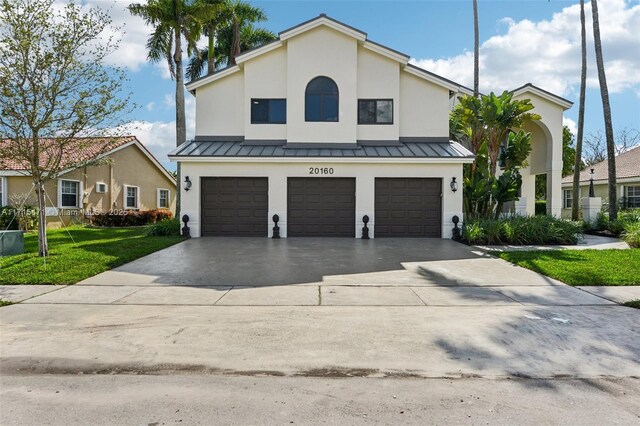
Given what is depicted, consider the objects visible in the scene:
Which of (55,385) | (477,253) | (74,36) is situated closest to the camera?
(55,385)

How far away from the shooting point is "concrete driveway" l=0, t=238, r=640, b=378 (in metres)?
4.05

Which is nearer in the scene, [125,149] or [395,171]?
[395,171]

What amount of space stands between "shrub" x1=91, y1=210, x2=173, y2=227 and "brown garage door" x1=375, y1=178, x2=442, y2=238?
50.4 feet

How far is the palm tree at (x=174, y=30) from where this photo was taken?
19.6m

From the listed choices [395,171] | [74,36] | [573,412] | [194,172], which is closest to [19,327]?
[573,412]

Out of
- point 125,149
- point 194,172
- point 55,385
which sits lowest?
point 55,385

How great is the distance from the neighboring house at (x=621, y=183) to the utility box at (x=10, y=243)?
81.5 feet

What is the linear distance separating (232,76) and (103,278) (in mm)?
11219

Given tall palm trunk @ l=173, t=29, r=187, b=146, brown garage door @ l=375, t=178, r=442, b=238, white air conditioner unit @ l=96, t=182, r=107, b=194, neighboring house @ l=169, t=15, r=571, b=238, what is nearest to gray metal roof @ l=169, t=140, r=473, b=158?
neighboring house @ l=169, t=15, r=571, b=238

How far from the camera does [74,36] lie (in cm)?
966

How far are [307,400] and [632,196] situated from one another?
2829cm

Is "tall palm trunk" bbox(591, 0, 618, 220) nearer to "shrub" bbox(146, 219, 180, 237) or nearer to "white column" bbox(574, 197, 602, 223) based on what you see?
"white column" bbox(574, 197, 602, 223)

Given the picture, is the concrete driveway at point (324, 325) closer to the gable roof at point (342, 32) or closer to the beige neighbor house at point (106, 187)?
the gable roof at point (342, 32)

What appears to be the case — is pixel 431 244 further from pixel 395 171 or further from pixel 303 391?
pixel 303 391
